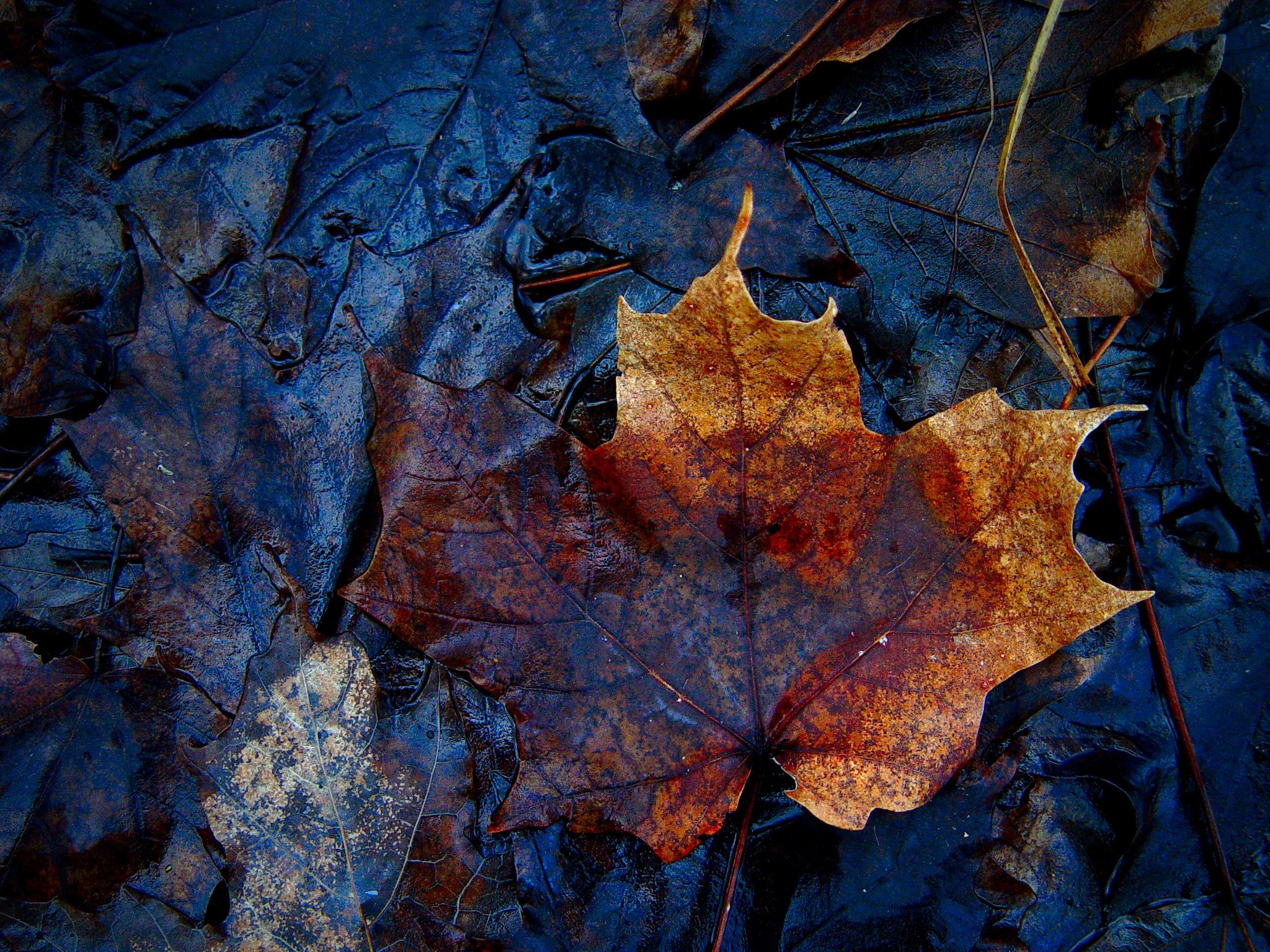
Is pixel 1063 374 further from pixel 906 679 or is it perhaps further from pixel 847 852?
pixel 847 852

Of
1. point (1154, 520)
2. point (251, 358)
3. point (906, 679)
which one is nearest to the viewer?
point (906, 679)

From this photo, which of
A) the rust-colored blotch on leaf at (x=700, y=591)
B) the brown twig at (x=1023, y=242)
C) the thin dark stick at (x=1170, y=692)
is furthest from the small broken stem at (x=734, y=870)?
the brown twig at (x=1023, y=242)

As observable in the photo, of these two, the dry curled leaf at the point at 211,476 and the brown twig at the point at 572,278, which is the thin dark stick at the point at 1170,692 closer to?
the brown twig at the point at 572,278

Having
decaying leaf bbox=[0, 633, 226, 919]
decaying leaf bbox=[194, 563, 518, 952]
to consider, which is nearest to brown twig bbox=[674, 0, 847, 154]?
decaying leaf bbox=[194, 563, 518, 952]

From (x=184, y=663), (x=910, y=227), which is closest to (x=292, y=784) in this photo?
(x=184, y=663)

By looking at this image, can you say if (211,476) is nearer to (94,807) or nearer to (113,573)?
(113,573)
